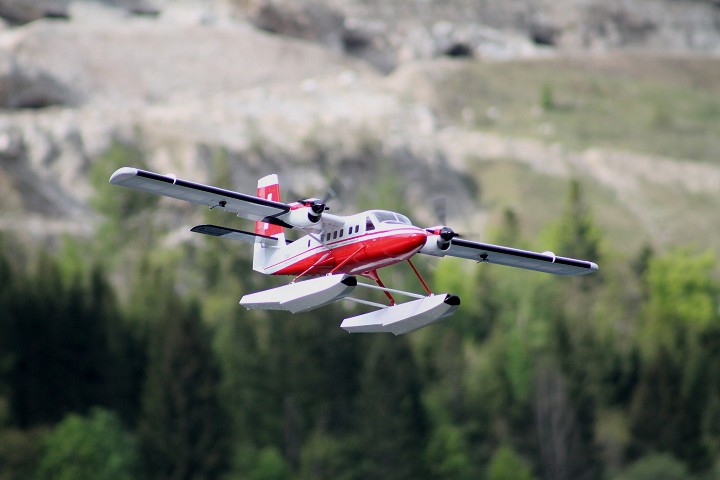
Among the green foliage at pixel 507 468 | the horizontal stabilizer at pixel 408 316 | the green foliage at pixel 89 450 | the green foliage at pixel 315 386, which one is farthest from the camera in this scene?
the green foliage at pixel 507 468

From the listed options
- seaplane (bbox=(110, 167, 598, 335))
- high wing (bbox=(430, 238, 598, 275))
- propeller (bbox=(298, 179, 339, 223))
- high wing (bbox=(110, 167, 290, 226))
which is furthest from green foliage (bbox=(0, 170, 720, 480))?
propeller (bbox=(298, 179, 339, 223))

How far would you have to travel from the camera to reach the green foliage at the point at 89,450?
8369 centimetres

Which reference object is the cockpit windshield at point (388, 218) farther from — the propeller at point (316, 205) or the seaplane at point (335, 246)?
the propeller at point (316, 205)

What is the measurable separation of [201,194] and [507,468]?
6593 cm

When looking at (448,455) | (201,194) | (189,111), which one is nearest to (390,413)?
(448,455)

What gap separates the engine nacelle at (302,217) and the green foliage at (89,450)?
53740mm

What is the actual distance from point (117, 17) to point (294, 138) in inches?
1780

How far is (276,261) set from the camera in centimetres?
3728

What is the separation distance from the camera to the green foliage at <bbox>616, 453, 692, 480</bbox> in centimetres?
9894

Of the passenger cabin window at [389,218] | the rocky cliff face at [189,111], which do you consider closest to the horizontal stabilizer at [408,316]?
the passenger cabin window at [389,218]

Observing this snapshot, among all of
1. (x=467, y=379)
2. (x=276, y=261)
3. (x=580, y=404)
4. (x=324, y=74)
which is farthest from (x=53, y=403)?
(x=324, y=74)

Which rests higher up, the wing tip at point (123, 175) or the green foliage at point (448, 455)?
the wing tip at point (123, 175)

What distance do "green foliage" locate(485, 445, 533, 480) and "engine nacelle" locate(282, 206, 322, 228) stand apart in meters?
64.1

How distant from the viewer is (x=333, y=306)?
332 feet
